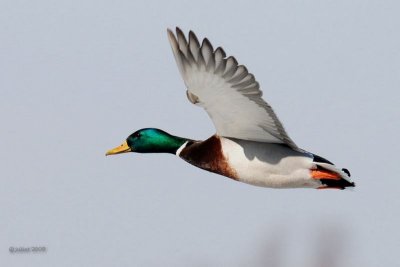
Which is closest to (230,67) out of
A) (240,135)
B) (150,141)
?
(240,135)

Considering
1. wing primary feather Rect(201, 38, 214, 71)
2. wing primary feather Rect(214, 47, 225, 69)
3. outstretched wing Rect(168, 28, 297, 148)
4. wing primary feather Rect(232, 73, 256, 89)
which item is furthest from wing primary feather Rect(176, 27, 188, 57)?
wing primary feather Rect(232, 73, 256, 89)

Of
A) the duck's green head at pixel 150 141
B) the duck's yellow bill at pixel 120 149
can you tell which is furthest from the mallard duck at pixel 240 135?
the duck's yellow bill at pixel 120 149

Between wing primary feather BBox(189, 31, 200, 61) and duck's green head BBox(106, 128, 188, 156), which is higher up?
wing primary feather BBox(189, 31, 200, 61)

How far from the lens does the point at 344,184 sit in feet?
35.2

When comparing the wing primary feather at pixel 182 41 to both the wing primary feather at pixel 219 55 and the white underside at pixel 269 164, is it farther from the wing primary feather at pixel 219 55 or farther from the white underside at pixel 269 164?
the white underside at pixel 269 164

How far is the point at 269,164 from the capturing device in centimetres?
1048

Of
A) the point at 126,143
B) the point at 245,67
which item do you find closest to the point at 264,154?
the point at 245,67

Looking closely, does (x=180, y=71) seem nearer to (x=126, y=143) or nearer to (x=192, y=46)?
(x=192, y=46)

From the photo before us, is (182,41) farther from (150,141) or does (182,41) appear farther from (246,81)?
(150,141)

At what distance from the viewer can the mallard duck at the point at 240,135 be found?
31.6 ft

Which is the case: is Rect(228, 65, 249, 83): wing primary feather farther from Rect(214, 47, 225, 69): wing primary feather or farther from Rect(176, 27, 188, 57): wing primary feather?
Rect(176, 27, 188, 57): wing primary feather

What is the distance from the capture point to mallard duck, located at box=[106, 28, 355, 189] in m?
9.64

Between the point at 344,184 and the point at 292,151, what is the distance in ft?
1.99

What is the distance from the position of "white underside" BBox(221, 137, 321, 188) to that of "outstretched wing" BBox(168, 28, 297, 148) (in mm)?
79
